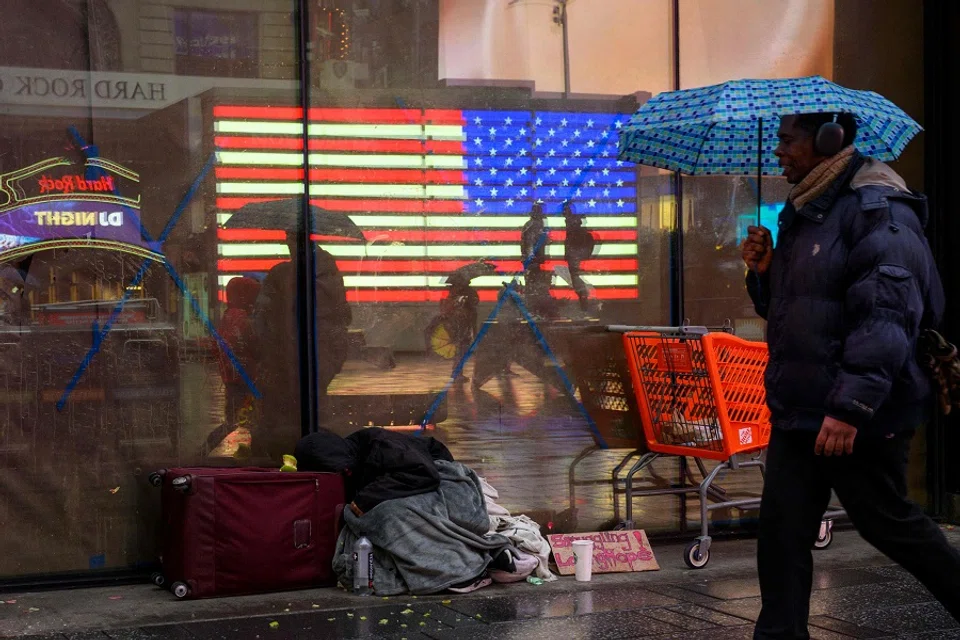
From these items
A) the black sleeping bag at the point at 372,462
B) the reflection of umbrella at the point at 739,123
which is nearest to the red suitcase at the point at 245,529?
the black sleeping bag at the point at 372,462

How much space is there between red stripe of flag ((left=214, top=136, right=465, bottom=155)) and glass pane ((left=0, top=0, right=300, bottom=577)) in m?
0.08

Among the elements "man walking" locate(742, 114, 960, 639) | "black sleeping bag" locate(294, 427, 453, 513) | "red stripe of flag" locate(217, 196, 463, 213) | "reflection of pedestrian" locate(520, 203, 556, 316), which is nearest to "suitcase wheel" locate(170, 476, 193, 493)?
"black sleeping bag" locate(294, 427, 453, 513)

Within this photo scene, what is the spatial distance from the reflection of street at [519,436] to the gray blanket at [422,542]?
767 millimetres

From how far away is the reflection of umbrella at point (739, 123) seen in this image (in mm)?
5371

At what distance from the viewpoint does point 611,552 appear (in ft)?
23.4

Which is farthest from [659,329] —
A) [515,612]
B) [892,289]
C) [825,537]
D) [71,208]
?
[71,208]

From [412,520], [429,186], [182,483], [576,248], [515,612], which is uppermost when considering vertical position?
[429,186]

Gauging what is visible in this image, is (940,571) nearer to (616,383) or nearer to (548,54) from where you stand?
(616,383)

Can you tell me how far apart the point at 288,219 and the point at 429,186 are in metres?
0.85

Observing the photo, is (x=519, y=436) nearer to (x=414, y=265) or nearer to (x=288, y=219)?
(x=414, y=265)

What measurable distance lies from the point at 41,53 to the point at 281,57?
126 cm

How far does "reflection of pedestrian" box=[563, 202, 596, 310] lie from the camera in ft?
25.3

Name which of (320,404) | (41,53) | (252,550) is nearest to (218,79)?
(41,53)

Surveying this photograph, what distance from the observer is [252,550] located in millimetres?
6441
